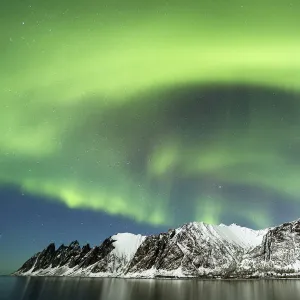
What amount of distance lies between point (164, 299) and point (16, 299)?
60.9m

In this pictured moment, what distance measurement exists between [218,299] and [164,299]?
2176 centimetres

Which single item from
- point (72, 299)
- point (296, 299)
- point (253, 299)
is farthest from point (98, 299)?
point (296, 299)

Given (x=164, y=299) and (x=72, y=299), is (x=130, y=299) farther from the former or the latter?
(x=72, y=299)

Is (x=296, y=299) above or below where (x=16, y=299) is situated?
above

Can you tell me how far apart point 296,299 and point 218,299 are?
31347 mm

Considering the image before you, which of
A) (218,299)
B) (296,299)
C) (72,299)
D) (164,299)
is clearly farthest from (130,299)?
(296,299)

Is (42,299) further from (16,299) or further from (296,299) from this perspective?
(296,299)

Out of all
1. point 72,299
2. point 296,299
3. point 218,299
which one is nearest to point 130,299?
point 72,299

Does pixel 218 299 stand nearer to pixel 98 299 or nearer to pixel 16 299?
pixel 98 299

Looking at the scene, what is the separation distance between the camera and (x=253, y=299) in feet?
453

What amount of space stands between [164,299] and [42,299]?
49885mm

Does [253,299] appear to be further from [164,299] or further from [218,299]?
[164,299]

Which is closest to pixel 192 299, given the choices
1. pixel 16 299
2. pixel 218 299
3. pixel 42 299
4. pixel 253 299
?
pixel 218 299

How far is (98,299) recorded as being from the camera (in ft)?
454
